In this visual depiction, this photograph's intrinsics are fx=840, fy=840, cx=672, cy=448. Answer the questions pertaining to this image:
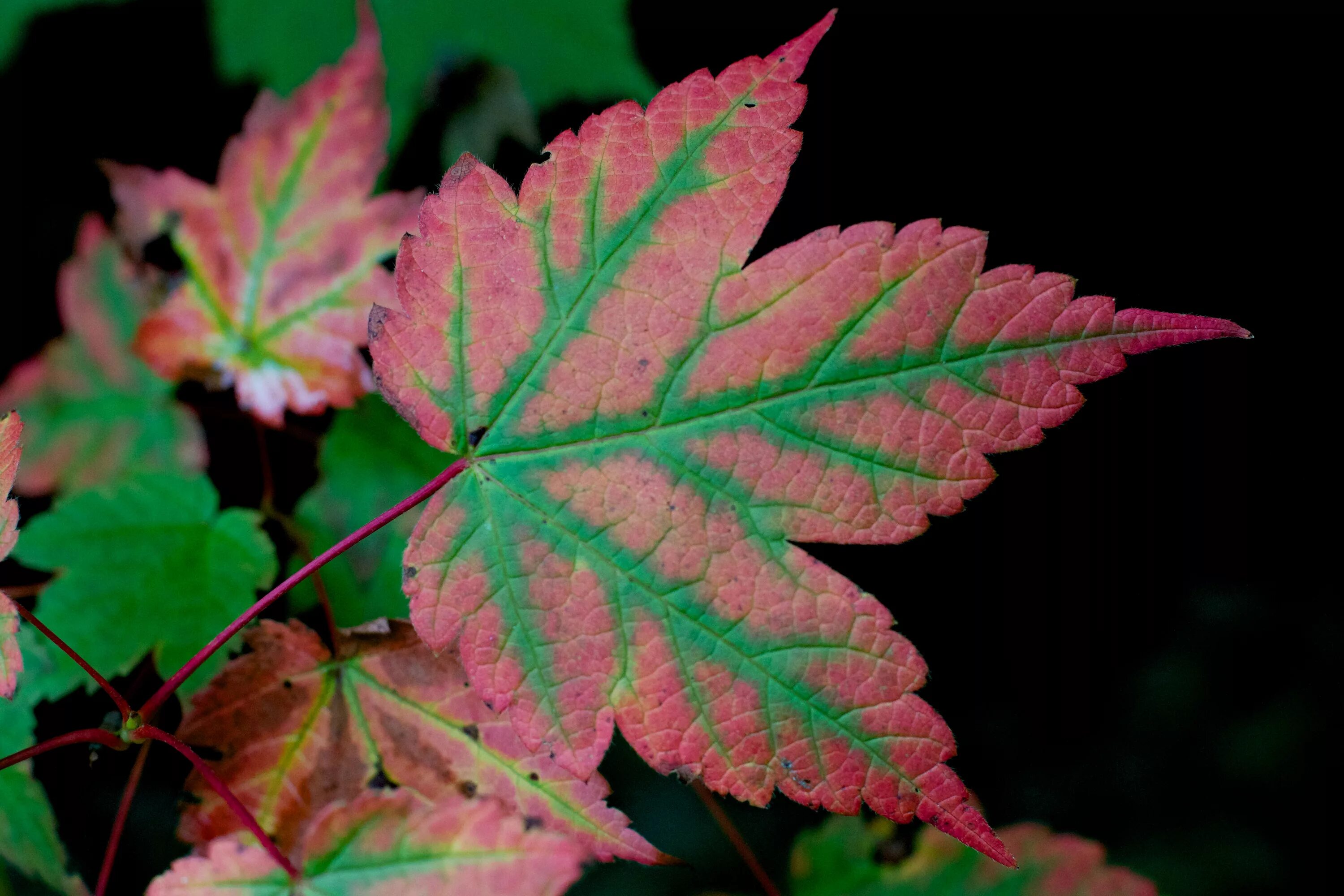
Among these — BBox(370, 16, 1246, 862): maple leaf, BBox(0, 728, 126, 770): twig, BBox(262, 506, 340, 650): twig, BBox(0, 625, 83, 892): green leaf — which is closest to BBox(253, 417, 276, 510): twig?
BBox(262, 506, 340, 650): twig

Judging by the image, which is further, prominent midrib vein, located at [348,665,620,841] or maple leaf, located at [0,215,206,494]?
maple leaf, located at [0,215,206,494]

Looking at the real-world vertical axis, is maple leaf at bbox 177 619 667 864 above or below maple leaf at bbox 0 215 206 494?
below

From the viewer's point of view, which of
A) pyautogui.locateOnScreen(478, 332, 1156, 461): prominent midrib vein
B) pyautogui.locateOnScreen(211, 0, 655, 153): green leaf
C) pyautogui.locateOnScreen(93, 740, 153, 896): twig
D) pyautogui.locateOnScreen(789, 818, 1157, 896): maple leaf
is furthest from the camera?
pyautogui.locateOnScreen(211, 0, 655, 153): green leaf

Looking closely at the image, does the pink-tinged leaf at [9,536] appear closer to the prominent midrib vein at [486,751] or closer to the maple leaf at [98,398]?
the prominent midrib vein at [486,751]

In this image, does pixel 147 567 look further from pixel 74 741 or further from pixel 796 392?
pixel 796 392

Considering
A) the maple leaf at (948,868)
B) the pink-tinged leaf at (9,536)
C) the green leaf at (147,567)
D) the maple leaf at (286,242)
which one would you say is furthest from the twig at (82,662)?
the maple leaf at (948,868)

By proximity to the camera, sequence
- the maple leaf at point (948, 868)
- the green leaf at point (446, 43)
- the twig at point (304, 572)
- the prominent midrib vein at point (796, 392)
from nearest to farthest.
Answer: the prominent midrib vein at point (796, 392)
the twig at point (304, 572)
the maple leaf at point (948, 868)
the green leaf at point (446, 43)

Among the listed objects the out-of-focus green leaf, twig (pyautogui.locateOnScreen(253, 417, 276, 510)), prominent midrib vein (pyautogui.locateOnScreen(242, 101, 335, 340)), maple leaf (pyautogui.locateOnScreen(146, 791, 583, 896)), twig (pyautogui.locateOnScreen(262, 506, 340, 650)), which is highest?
the out-of-focus green leaf

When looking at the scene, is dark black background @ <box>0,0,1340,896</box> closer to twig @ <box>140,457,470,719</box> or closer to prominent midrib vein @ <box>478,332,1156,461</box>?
twig @ <box>140,457,470,719</box>
